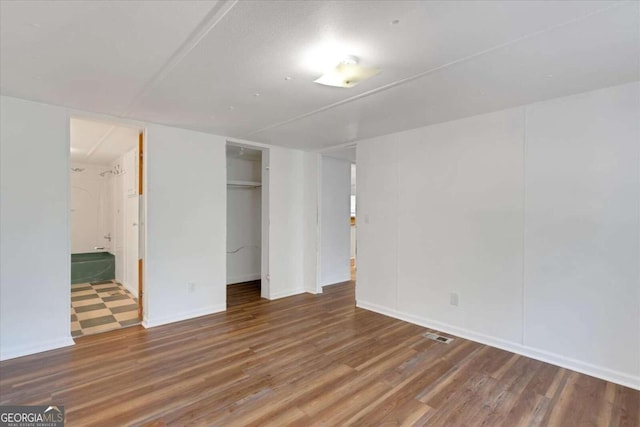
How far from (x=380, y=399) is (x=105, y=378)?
2.18 metres

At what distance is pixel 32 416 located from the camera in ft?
6.64

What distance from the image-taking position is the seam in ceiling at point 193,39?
5.11ft

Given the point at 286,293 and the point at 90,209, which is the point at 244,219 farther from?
the point at 90,209

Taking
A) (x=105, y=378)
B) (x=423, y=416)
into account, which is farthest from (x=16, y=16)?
(x=423, y=416)

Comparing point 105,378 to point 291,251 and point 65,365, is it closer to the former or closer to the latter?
point 65,365

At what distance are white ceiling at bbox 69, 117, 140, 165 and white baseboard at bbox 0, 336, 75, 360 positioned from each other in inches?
90.3

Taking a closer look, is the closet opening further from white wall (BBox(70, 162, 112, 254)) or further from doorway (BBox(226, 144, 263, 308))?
white wall (BBox(70, 162, 112, 254))

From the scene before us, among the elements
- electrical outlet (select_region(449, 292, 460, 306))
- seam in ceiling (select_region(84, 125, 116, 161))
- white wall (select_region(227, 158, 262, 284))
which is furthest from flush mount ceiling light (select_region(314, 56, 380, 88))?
white wall (select_region(227, 158, 262, 284))

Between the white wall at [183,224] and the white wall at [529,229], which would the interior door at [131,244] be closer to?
the white wall at [183,224]

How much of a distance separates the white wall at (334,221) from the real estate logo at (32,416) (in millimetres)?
3740

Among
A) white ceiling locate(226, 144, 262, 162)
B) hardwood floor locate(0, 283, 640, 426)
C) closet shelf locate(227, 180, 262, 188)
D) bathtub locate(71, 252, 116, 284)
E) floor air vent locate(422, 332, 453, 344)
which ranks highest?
white ceiling locate(226, 144, 262, 162)

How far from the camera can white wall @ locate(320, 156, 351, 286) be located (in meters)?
5.54

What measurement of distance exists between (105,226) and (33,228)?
443 cm

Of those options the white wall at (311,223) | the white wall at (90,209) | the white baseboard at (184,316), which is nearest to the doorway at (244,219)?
the white wall at (311,223)
